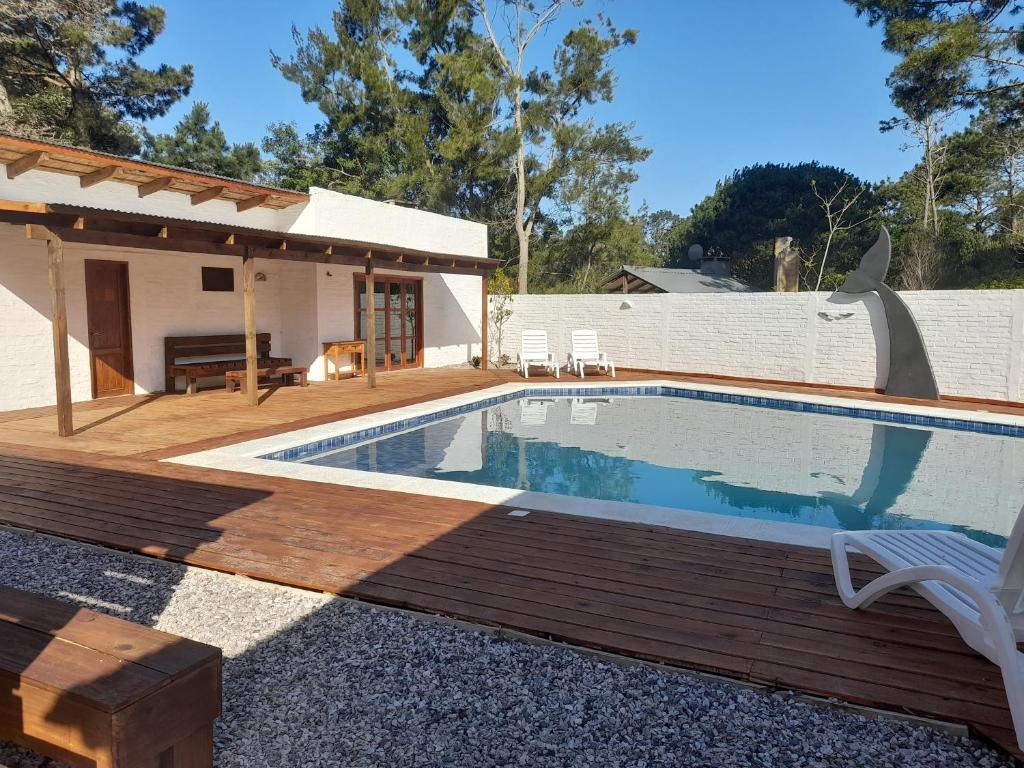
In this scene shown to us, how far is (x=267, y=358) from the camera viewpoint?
11836mm

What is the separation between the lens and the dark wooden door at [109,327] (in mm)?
9312

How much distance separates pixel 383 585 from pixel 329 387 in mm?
8451

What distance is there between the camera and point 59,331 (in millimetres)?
6633

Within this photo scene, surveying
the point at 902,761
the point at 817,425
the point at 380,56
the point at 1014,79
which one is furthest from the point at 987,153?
the point at 902,761

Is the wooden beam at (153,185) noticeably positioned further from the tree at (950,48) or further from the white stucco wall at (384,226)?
the tree at (950,48)

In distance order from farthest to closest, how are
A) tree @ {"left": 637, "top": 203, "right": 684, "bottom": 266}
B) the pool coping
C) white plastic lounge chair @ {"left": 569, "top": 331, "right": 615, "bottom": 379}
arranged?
tree @ {"left": 637, "top": 203, "right": 684, "bottom": 266} < white plastic lounge chair @ {"left": 569, "top": 331, "right": 615, "bottom": 379} < the pool coping

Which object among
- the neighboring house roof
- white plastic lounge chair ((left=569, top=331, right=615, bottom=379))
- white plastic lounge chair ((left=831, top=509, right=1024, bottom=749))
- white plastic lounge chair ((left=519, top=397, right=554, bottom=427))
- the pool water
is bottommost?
the pool water

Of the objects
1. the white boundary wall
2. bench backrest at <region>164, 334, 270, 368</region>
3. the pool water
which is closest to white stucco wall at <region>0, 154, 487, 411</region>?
bench backrest at <region>164, 334, 270, 368</region>

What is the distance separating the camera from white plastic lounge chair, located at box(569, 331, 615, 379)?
13742 millimetres

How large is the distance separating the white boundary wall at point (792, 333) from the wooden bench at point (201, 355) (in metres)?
6.52

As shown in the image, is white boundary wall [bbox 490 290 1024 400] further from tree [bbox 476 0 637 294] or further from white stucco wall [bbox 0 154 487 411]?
tree [bbox 476 0 637 294]

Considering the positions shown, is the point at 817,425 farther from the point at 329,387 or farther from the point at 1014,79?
the point at 1014,79

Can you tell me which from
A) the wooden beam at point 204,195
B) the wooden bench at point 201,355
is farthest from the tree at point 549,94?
the wooden beam at point 204,195

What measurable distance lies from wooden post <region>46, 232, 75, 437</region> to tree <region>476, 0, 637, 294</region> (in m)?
16.8
